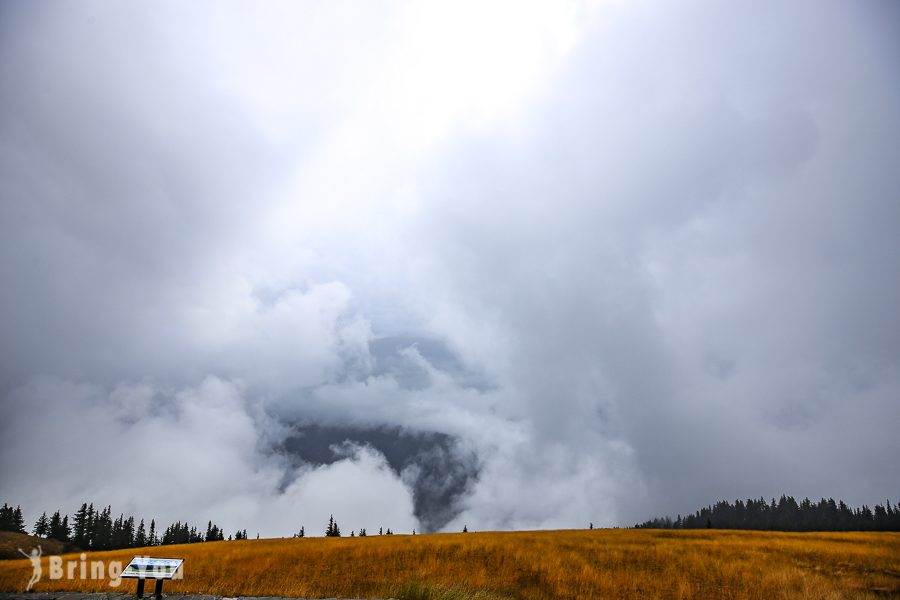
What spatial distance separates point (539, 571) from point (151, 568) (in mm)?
15430

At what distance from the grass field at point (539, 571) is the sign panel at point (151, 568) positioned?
3.39 meters

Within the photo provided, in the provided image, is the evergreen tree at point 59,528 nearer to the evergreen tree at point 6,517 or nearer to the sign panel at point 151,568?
the evergreen tree at point 6,517

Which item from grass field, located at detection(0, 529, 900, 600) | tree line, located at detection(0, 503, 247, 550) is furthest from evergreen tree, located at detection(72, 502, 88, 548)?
grass field, located at detection(0, 529, 900, 600)

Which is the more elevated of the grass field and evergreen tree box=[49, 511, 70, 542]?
the grass field

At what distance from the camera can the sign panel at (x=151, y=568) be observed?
1496cm

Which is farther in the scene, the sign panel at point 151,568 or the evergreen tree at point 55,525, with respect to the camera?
the evergreen tree at point 55,525

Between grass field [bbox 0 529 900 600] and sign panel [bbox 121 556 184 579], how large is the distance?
3.39 metres

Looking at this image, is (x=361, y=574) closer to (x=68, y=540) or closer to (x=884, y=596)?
(x=884, y=596)

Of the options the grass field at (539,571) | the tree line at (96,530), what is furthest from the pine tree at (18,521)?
the grass field at (539,571)

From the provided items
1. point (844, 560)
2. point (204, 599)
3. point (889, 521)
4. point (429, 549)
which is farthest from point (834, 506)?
point (204, 599)

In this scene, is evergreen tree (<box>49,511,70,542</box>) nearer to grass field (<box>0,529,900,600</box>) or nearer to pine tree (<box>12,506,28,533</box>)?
pine tree (<box>12,506,28,533</box>)

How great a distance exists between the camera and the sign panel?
1496cm

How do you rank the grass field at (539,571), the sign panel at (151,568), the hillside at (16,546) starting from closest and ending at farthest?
the sign panel at (151,568), the grass field at (539,571), the hillside at (16,546)

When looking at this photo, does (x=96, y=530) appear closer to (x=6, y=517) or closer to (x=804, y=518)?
(x=6, y=517)
